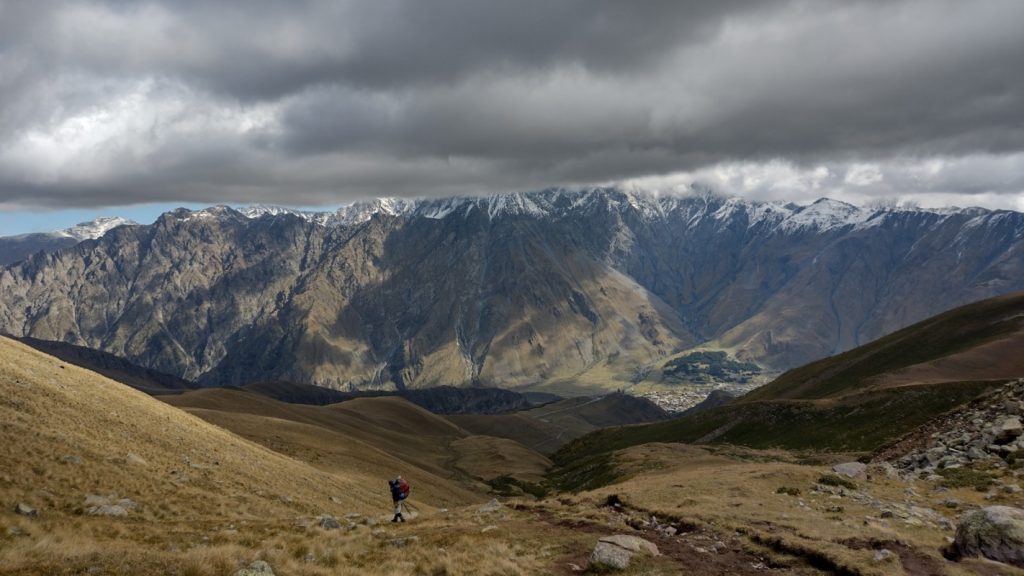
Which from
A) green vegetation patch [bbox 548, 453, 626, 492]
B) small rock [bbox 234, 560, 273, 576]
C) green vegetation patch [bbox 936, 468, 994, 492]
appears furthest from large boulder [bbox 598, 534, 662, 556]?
green vegetation patch [bbox 548, 453, 626, 492]

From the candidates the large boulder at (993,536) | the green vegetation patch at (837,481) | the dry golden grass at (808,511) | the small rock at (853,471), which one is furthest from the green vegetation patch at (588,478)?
the large boulder at (993,536)

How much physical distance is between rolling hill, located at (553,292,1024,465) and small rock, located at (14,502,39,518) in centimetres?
10039

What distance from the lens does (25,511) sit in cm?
2769

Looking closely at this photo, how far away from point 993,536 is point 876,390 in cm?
11150

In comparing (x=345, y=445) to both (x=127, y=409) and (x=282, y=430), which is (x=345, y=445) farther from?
(x=127, y=409)

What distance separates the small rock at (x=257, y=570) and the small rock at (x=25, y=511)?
1495cm

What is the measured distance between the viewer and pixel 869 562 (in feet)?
79.8

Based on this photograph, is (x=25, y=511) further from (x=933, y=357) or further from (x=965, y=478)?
(x=933, y=357)

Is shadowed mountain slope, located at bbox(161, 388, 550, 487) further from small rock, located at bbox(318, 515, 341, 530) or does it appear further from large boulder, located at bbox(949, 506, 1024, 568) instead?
large boulder, located at bbox(949, 506, 1024, 568)

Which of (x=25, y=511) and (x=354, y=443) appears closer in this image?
(x=25, y=511)

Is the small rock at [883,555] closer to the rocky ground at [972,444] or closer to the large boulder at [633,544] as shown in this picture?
the large boulder at [633,544]

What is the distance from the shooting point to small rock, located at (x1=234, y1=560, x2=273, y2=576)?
18.3 meters

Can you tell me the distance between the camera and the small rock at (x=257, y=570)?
60.1 ft

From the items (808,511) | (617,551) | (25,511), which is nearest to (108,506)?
(25,511)
